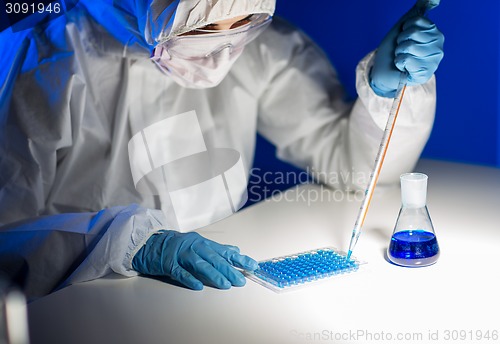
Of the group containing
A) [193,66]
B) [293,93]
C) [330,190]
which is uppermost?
[193,66]

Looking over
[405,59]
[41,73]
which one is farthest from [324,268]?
[41,73]

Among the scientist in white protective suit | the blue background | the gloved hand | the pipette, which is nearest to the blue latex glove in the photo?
the scientist in white protective suit

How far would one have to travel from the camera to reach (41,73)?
1470mm

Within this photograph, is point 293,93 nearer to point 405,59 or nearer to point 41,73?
point 405,59

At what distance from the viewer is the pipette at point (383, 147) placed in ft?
4.44

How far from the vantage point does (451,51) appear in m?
1.83

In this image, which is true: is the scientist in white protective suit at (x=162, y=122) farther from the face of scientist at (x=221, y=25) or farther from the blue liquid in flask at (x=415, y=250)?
the blue liquid in flask at (x=415, y=250)

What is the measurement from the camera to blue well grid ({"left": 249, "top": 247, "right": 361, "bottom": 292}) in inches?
47.4

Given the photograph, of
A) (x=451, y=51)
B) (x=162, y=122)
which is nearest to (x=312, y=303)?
(x=162, y=122)

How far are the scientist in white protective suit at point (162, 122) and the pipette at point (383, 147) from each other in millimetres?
30

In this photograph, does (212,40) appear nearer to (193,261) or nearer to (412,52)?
(412,52)

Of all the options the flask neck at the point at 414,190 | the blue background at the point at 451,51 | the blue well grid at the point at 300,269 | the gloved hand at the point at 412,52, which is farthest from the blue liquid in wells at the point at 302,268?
the blue background at the point at 451,51

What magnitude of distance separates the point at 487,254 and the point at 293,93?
2.50ft

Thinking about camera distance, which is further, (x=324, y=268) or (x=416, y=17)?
(x=416, y=17)
